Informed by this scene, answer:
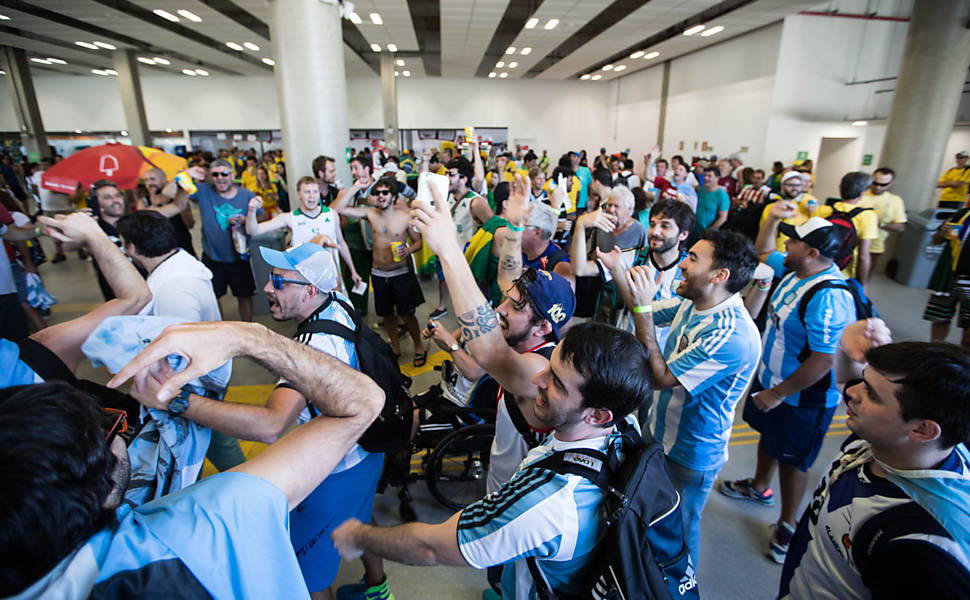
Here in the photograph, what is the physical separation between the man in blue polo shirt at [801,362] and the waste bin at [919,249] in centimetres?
688

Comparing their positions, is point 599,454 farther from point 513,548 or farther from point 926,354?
point 926,354

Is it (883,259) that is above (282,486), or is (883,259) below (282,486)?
below

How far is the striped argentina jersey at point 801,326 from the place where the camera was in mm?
2369

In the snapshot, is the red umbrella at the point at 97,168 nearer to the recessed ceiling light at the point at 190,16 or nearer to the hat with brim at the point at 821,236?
the hat with brim at the point at 821,236

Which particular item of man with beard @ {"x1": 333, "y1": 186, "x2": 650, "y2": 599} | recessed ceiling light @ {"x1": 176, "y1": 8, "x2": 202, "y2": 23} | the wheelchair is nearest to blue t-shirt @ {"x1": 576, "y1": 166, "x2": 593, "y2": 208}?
the wheelchair

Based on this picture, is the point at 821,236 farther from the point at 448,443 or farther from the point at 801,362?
the point at 448,443

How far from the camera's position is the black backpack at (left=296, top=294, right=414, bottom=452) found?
1983 mm

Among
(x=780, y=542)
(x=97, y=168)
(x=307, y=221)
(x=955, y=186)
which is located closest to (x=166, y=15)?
(x=97, y=168)

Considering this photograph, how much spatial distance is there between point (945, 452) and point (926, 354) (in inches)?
10.0

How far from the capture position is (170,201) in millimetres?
5344

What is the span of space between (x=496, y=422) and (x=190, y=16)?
13.6 meters

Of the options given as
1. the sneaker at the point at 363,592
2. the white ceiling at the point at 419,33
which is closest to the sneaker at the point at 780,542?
the sneaker at the point at 363,592

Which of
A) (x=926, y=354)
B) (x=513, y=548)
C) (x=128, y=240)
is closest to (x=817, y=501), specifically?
(x=926, y=354)

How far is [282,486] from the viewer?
39.1 inches
